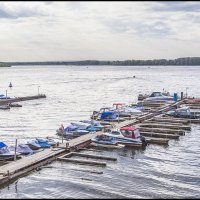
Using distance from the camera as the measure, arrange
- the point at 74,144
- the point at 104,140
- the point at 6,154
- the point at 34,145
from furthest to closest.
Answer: the point at 104,140, the point at 74,144, the point at 34,145, the point at 6,154

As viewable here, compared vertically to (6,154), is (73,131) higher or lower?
higher

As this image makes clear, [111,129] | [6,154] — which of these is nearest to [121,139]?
[111,129]

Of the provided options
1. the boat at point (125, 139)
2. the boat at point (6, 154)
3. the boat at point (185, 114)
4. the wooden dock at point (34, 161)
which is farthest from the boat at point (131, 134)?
the boat at point (185, 114)

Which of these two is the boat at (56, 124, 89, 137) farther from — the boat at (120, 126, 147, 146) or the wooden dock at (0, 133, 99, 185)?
the boat at (120, 126, 147, 146)

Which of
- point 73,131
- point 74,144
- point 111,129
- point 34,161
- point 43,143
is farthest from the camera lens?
point 73,131

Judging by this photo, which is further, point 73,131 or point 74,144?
point 73,131

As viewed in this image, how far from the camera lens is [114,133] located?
44.8 meters

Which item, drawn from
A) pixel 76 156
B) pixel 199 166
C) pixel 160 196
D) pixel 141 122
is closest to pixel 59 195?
pixel 160 196

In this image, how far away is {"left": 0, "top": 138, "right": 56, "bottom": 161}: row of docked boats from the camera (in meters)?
36.3

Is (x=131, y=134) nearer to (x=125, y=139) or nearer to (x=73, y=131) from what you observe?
(x=125, y=139)

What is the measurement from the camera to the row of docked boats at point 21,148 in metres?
36.3

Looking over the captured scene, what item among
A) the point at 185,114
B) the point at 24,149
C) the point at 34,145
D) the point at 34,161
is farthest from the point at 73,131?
the point at 185,114

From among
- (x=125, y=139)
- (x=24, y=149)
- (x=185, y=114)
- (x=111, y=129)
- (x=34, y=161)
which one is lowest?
(x=34, y=161)

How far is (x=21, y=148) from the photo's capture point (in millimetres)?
38969
